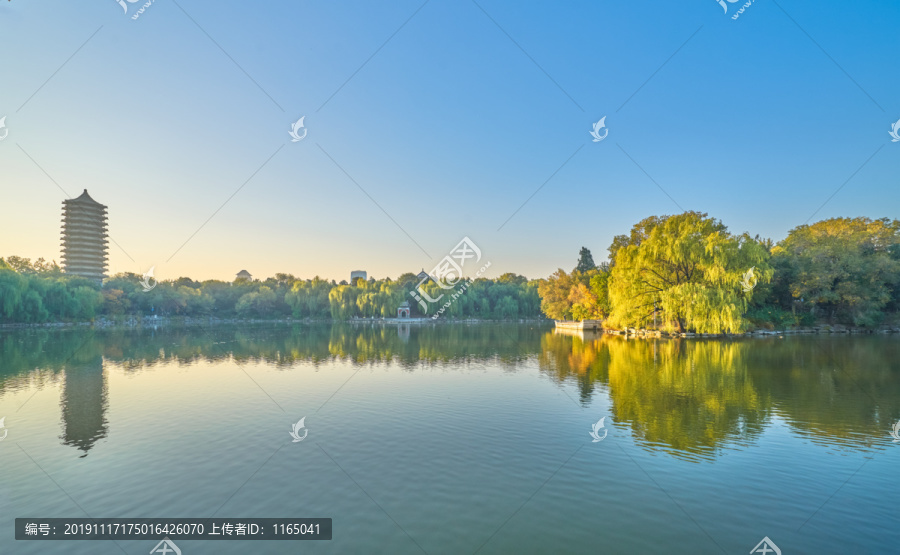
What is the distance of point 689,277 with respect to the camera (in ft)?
123

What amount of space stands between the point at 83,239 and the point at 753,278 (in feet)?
367

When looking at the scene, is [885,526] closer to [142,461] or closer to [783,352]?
[142,461]

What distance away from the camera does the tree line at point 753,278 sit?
33844 mm

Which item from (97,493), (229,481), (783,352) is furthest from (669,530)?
(783,352)

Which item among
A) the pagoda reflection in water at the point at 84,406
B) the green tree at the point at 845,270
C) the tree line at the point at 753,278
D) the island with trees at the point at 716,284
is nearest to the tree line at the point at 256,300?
the island with trees at the point at 716,284

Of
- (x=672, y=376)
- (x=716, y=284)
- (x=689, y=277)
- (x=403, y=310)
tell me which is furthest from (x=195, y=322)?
(x=672, y=376)

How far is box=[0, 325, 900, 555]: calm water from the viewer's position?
21.2 feet

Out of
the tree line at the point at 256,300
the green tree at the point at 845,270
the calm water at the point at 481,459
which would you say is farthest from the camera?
the tree line at the point at 256,300

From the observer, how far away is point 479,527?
21.7 ft

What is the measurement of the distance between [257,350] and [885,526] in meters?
31.7
